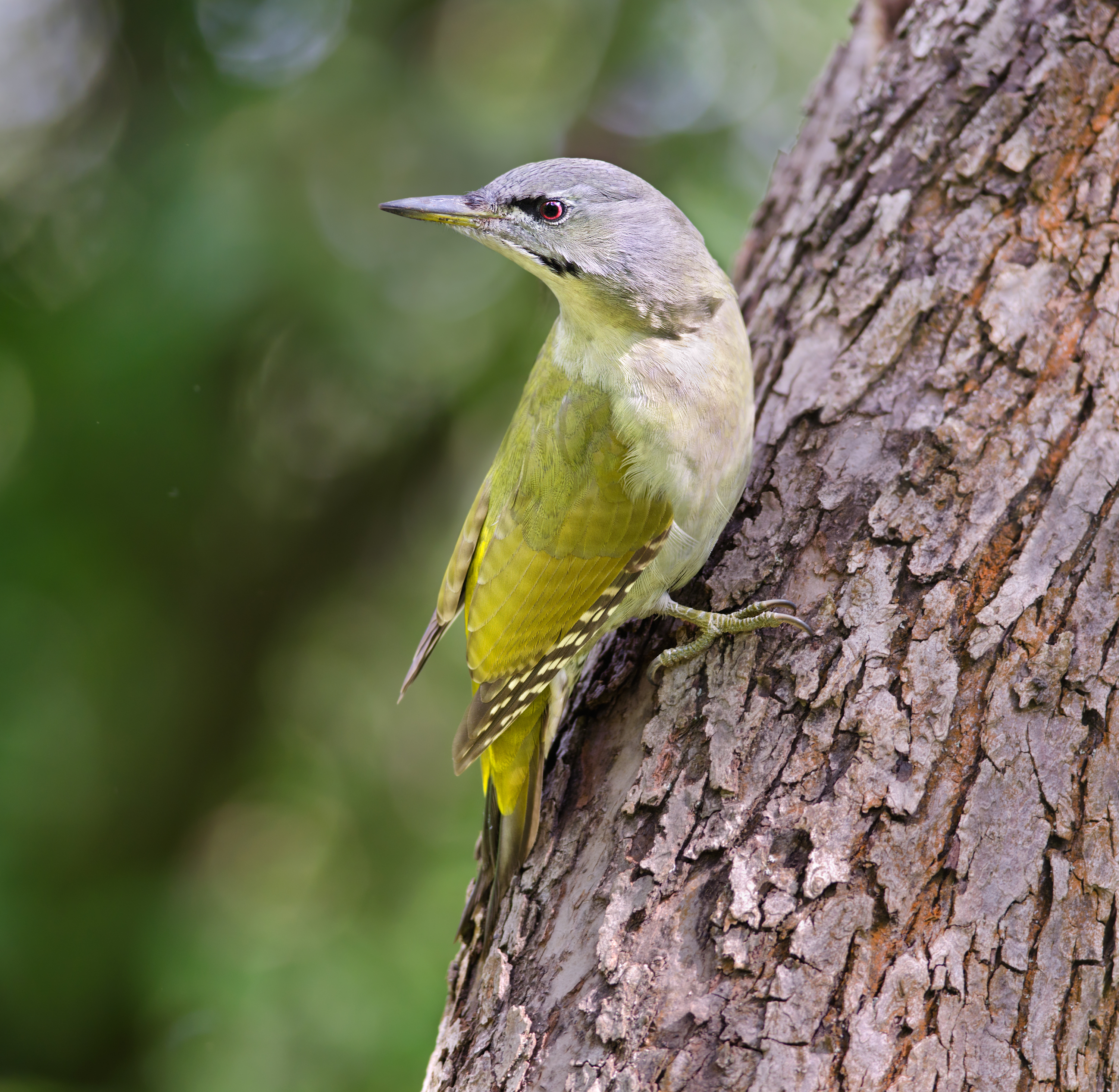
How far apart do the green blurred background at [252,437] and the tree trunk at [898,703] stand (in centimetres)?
131

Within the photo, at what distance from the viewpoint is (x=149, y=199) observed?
3.69m

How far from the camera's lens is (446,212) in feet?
7.55

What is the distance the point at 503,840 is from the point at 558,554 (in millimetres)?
685

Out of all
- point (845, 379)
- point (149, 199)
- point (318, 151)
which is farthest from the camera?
point (318, 151)

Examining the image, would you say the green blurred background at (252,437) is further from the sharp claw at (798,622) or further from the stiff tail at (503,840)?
the sharp claw at (798,622)

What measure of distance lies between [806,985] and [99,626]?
3.72 m

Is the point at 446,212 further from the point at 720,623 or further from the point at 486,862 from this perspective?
the point at 486,862

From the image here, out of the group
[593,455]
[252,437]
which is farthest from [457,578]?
[252,437]

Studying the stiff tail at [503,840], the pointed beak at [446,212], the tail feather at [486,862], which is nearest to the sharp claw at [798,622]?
the stiff tail at [503,840]

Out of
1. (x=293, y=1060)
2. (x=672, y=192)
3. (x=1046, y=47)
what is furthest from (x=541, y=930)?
(x=672, y=192)

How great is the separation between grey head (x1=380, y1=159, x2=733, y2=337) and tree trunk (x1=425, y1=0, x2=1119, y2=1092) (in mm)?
404

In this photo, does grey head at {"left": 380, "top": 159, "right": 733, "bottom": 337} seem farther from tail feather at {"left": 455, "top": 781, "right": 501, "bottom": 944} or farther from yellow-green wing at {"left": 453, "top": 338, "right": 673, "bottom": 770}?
tail feather at {"left": 455, "top": 781, "right": 501, "bottom": 944}

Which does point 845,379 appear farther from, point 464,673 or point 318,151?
point 464,673

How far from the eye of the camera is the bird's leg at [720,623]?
2.02 metres
